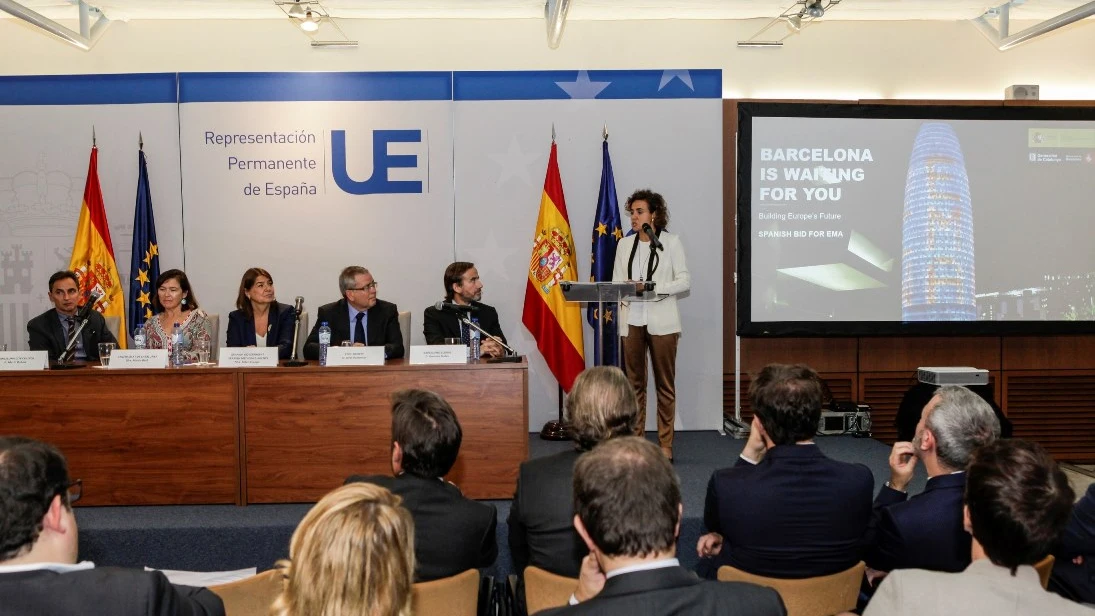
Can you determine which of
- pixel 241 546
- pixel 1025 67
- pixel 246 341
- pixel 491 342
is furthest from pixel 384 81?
pixel 1025 67

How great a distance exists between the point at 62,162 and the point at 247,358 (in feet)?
10.9

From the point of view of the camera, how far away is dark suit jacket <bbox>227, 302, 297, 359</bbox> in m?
4.97

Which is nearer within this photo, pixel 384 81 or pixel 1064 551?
pixel 1064 551

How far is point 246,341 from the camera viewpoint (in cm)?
501

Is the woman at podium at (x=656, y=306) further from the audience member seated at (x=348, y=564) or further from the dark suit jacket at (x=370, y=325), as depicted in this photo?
the audience member seated at (x=348, y=564)

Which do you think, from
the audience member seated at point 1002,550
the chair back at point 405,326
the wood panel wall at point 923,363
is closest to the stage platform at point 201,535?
the chair back at point 405,326

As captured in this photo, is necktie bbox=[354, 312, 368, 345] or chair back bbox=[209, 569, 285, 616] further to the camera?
necktie bbox=[354, 312, 368, 345]

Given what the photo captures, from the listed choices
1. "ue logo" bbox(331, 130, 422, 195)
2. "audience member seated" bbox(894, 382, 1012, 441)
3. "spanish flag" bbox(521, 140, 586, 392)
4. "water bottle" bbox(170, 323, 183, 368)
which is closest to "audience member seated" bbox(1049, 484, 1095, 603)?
"audience member seated" bbox(894, 382, 1012, 441)

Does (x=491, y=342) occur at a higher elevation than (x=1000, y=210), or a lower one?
lower

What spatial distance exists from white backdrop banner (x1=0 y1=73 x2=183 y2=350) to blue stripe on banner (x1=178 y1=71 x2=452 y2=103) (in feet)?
0.76

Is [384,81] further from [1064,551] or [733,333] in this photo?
[1064,551]

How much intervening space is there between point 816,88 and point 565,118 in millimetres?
1961

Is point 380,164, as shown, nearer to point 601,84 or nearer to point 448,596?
point 601,84

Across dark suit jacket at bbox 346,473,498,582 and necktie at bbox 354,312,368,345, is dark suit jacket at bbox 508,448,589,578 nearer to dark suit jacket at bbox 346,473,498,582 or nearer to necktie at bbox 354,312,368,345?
dark suit jacket at bbox 346,473,498,582
